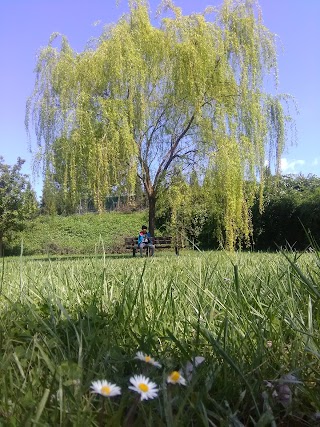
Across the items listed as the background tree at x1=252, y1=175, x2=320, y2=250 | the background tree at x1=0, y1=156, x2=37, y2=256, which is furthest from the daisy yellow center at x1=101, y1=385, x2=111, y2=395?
the background tree at x1=0, y1=156, x2=37, y2=256

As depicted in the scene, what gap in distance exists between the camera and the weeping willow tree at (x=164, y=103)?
841 cm

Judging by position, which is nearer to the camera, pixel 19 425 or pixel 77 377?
pixel 19 425

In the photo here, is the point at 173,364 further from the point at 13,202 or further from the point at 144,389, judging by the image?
the point at 13,202

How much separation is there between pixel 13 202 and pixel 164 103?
1076 cm

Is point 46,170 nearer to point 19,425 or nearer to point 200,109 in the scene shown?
point 200,109

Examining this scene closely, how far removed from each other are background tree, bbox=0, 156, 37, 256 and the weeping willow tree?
29.8 feet

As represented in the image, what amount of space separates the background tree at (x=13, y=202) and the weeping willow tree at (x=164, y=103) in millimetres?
9093

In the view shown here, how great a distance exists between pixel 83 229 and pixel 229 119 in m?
11.8

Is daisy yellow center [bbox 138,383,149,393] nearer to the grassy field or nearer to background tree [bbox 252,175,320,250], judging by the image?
the grassy field

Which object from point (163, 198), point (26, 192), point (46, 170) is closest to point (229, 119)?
point (163, 198)

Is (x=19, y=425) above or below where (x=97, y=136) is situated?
below

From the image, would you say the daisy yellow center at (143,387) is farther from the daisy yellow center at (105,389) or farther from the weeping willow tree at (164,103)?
the weeping willow tree at (164,103)

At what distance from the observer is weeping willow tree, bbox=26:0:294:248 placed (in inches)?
331

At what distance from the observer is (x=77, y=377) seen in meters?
0.72
